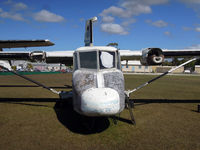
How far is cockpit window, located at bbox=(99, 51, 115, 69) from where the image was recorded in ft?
18.9

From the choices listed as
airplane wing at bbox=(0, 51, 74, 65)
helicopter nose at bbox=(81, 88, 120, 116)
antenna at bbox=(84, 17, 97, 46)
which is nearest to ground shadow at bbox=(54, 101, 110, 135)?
helicopter nose at bbox=(81, 88, 120, 116)

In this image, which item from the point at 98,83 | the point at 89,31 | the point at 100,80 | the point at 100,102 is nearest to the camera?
the point at 100,102

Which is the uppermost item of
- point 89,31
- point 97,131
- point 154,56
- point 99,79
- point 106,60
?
point 89,31

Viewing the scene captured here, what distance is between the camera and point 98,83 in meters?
5.04

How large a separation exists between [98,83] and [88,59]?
1265 mm

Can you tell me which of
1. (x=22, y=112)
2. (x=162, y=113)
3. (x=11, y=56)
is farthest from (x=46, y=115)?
(x=162, y=113)

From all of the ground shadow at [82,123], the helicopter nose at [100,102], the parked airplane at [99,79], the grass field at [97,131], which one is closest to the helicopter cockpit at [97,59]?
the parked airplane at [99,79]

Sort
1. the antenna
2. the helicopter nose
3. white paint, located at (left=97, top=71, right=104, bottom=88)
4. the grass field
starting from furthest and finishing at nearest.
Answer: the antenna → white paint, located at (left=97, top=71, right=104, bottom=88) → the grass field → the helicopter nose

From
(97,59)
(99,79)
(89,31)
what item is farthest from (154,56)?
(89,31)

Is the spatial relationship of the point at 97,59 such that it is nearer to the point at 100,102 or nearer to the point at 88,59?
the point at 88,59

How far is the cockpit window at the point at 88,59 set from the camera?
5745mm

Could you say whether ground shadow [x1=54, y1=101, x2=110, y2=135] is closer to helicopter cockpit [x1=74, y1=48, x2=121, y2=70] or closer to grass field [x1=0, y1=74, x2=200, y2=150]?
grass field [x1=0, y1=74, x2=200, y2=150]

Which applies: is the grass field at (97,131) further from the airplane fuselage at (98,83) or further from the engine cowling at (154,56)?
the engine cowling at (154,56)

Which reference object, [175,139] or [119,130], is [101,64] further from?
[175,139]
